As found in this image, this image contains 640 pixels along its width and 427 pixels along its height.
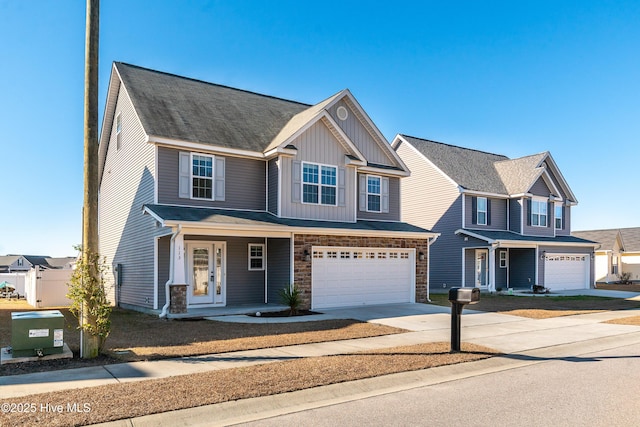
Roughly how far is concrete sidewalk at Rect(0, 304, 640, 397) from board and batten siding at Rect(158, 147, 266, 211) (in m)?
4.52

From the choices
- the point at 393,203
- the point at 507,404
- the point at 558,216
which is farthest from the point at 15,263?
the point at 507,404

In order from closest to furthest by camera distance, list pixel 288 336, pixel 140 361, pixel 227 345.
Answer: pixel 140 361
pixel 227 345
pixel 288 336

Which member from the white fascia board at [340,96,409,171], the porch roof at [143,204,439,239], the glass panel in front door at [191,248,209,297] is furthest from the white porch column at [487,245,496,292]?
the glass panel in front door at [191,248,209,297]

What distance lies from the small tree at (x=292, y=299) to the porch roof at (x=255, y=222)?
2.01 meters

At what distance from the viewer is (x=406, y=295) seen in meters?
19.8

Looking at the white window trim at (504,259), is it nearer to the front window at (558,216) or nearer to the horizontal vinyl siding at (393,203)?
the front window at (558,216)

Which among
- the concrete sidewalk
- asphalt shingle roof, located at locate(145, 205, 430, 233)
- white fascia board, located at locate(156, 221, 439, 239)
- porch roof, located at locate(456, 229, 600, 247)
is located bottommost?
the concrete sidewalk

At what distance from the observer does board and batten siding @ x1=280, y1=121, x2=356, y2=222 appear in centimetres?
1786

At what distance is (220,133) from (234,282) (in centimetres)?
544

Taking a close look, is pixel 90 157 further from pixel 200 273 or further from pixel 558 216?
pixel 558 216

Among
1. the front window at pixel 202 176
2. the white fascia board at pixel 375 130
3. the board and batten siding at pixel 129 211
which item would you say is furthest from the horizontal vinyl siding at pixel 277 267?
the white fascia board at pixel 375 130

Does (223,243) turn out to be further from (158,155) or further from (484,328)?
(484,328)

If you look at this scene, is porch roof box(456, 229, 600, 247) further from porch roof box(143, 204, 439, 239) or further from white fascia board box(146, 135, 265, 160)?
white fascia board box(146, 135, 265, 160)

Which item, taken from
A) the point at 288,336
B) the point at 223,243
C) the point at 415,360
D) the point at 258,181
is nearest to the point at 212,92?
the point at 258,181
